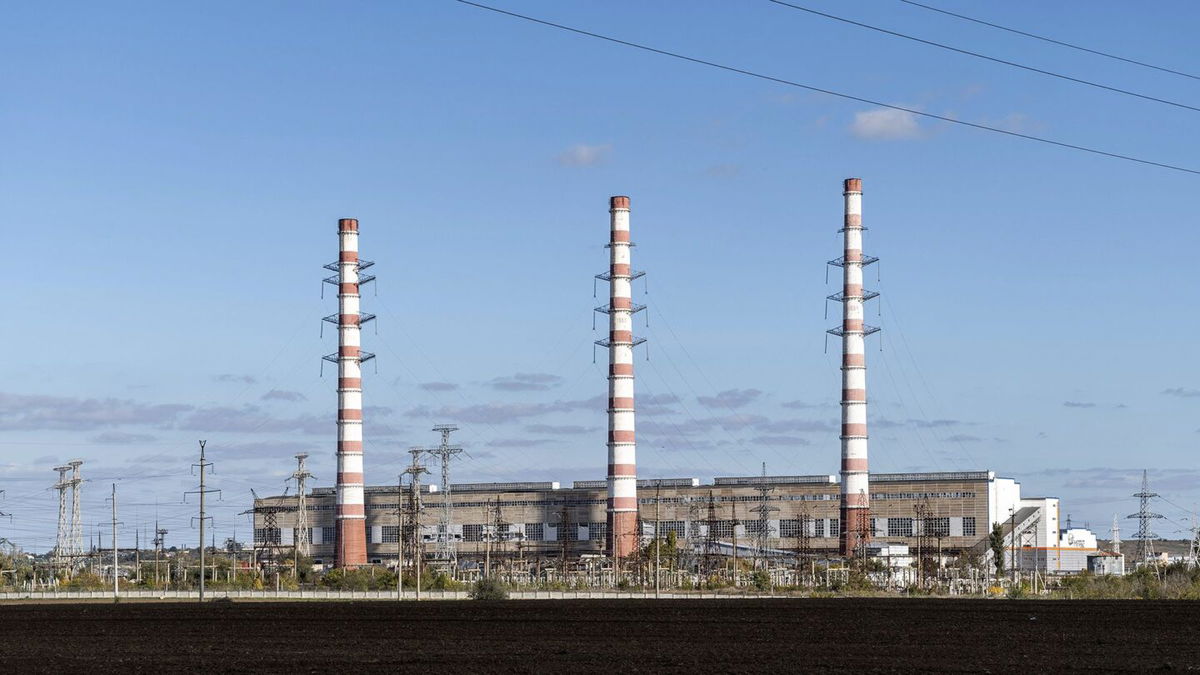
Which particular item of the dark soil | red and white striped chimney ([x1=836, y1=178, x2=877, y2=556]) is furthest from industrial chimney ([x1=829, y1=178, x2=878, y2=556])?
the dark soil

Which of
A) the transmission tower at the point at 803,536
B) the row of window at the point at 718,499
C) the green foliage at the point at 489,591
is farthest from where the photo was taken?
the row of window at the point at 718,499

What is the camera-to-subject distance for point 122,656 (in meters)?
28.6

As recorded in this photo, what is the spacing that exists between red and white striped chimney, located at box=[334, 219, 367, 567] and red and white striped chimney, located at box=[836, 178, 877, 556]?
86.2ft

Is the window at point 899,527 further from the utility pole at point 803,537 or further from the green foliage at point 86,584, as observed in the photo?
the green foliage at point 86,584

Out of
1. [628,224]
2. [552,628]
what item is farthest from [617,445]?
[552,628]

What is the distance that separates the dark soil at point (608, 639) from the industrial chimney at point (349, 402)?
3779cm

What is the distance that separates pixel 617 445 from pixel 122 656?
197 feet

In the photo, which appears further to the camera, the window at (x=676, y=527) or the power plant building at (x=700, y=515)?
the window at (x=676, y=527)

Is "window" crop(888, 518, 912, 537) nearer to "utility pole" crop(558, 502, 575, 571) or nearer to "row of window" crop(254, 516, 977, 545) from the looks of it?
"row of window" crop(254, 516, 977, 545)

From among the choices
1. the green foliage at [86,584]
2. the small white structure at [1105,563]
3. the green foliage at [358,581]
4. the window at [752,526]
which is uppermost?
the window at [752,526]

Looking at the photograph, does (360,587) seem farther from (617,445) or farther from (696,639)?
(696,639)

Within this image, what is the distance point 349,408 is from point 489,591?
89.2 ft

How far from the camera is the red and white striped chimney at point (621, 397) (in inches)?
3462

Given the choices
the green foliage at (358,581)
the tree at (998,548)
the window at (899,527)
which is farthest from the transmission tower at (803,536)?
the green foliage at (358,581)
